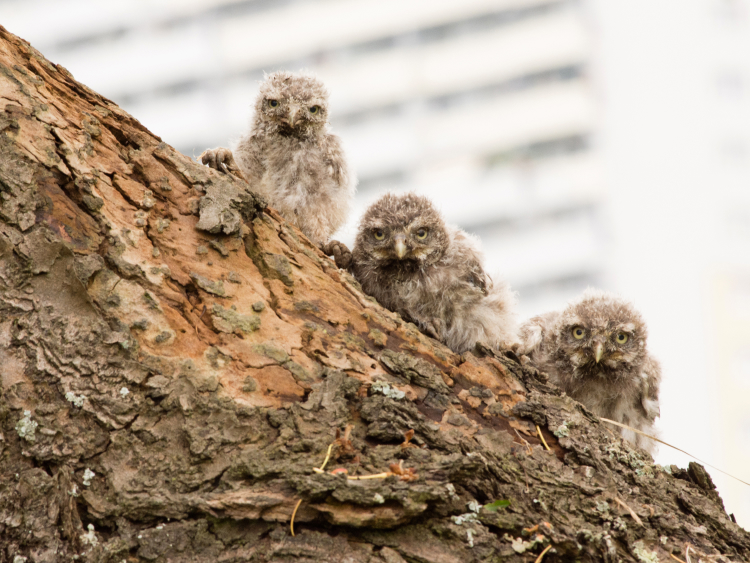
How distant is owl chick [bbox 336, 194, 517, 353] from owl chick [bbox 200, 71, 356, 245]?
28 centimetres

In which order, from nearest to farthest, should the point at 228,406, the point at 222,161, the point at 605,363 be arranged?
the point at 228,406 → the point at 222,161 → the point at 605,363

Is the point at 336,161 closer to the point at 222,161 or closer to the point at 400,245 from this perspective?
the point at 400,245

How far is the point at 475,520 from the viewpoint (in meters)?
Result: 2.14

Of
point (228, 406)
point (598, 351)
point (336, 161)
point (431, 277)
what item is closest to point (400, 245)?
point (431, 277)

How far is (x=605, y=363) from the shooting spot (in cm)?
406

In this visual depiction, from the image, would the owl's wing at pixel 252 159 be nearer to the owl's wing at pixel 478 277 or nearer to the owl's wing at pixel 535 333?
the owl's wing at pixel 478 277

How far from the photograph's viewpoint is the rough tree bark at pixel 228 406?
6.67 feet

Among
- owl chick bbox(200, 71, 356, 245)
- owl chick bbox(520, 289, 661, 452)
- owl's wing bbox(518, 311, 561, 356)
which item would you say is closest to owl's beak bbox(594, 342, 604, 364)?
owl chick bbox(520, 289, 661, 452)

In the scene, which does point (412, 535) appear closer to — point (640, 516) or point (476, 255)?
point (640, 516)

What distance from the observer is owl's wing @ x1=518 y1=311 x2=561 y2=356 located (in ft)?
13.3

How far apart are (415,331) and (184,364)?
3.25 feet

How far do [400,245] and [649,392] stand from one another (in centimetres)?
185

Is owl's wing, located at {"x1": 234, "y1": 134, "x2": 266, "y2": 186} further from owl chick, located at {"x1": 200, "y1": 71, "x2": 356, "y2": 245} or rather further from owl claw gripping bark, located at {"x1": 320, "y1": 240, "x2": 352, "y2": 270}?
owl claw gripping bark, located at {"x1": 320, "y1": 240, "x2": 352, "y2": 270}

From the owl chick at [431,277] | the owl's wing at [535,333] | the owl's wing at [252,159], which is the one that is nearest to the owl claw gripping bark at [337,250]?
the owl chick at [431,277]
